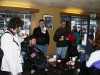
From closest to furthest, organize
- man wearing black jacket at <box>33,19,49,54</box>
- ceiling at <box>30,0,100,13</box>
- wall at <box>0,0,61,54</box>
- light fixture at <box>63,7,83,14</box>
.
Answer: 1. man wearing black jacket at <box>33,19,49,54</box>
2. ceiling at <box>30,0,100,13</box>
3. wall at <box>0,0,61,54</box>
4. light fixture at <box>63,7,83,14</box>

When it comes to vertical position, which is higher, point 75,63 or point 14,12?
point 14,12

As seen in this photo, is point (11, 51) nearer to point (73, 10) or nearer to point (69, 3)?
point (69, 3)

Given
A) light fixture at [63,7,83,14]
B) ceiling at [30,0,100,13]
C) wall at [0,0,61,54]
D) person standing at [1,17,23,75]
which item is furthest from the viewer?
light fixture at [63,7,83,14]

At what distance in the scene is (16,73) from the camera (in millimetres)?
3777

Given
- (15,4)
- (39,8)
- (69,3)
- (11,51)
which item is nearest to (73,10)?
(39,8)

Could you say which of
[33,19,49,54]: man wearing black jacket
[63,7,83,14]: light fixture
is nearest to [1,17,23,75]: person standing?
[33,19,49,54]: man wearing black jacket

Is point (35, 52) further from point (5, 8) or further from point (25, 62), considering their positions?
point (5, 8)

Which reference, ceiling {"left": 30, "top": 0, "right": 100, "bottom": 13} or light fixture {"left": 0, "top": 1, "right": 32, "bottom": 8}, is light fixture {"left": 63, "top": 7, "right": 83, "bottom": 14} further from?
light fixture {"left": 0, "top": 1, "right": 32, "bottom": 8}

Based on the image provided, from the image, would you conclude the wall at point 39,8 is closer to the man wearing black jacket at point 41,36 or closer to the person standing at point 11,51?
the man wearing black jacket at point 41,36

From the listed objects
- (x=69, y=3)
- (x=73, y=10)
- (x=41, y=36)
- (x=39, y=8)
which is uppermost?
(x=69, y=3)

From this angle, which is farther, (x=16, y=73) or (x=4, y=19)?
(x=4, y=19)

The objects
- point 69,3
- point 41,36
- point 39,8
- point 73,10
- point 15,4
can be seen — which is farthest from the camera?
point 73,10

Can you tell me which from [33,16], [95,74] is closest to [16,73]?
[95,74]

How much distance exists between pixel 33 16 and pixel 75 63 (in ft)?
16.7
